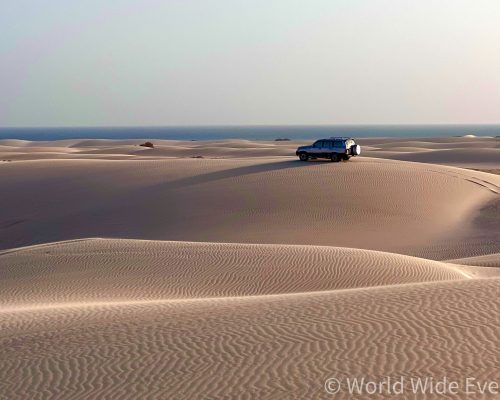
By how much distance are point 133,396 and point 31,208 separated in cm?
2162

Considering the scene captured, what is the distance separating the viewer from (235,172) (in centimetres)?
3059

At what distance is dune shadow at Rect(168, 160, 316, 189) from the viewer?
94.9 feet

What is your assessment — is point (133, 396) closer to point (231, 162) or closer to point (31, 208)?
point (31, 208)

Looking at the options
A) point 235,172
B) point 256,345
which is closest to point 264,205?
point 235,172

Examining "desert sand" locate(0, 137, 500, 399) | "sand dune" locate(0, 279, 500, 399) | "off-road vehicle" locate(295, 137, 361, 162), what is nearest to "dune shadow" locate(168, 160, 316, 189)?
"desert sand" locate(0, 137, 500, 399)

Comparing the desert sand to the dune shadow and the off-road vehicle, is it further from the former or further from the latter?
the off-road vehicle

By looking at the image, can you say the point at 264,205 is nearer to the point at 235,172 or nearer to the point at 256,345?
the point at 235,172

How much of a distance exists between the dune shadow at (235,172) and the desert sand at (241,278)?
19 centimetres

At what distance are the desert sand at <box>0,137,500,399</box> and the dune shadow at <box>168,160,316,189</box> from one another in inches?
7.4

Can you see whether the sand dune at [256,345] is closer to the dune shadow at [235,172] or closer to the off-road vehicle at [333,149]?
the dune shadow at [235,172]

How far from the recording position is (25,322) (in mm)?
9375

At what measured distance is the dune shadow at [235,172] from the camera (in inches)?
1139

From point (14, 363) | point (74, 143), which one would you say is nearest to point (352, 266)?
point (14, 363)

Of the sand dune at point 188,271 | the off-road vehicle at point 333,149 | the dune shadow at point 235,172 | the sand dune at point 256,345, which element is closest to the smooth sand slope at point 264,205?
the dune shadow at point 235,172
